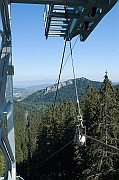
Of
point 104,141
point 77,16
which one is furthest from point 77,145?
point 104,141

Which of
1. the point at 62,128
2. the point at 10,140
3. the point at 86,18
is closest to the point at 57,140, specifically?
the point at 62,128

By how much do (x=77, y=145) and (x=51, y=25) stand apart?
2566 mm

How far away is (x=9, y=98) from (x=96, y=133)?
37.4 feet

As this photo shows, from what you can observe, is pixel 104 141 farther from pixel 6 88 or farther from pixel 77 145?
pixel 77 145

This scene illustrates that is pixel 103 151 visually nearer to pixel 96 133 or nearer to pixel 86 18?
pixel 96 133

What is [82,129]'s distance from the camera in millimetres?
2887

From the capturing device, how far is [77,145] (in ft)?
9.91

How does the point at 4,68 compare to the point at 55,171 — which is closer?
the point at 4,68

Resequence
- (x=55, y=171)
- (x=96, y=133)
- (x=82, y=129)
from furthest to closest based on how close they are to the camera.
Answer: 1. (x=55, y=171)
2. (x=96, y=133)
3. (x=82, y=129)

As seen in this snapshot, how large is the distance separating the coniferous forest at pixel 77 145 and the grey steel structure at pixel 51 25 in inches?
51.6

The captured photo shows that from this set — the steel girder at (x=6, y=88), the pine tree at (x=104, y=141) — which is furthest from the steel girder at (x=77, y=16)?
the pine tree at (x=104, y=141)

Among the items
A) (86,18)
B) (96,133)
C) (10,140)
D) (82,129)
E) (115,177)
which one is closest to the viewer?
(82,129)

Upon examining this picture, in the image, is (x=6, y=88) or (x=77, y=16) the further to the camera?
(x=6, y=88)

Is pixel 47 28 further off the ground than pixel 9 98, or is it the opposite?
pixel 47 28
